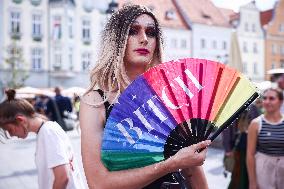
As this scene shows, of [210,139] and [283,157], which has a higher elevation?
[210,139]

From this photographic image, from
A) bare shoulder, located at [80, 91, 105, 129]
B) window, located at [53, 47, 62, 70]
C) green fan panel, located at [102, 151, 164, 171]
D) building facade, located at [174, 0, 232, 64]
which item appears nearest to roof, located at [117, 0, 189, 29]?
building facade, located at [174, 0, 232, 64]

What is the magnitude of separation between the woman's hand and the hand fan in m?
0.05

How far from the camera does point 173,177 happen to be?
1.70 m

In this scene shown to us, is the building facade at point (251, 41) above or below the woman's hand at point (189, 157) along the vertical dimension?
above

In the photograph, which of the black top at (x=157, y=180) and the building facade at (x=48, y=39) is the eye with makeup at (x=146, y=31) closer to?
the black top at (x=157, y=180)

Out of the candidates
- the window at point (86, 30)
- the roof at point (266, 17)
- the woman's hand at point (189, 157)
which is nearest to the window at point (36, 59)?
the window at point (86, 30)

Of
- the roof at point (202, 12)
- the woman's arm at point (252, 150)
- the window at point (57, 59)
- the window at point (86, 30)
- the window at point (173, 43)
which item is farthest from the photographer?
the roof at point (202, 12)

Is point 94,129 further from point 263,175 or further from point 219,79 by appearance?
point 263,175

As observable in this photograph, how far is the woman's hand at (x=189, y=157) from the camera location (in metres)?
1.52

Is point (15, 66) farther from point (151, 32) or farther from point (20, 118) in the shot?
point (151, 32)

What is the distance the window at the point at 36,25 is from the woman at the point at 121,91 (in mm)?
35773

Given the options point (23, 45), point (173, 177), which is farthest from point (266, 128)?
point (23, 45)

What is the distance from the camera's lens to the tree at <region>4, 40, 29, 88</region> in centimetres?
3338

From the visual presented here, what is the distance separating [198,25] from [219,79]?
42.8 m
